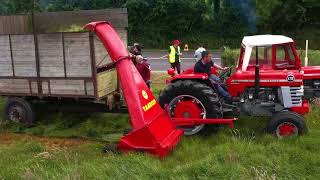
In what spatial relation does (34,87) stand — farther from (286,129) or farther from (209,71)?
(286,129)

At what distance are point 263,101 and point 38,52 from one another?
4.63 metres

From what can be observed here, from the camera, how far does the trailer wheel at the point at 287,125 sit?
318 inches

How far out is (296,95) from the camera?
→ 27.7 ft

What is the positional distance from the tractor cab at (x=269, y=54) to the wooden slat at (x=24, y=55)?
4234mm

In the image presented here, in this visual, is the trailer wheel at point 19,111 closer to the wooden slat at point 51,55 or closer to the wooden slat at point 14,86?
the wooden slat at point 14,86

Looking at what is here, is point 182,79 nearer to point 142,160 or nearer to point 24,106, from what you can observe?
point 142,160

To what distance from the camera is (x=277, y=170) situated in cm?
623

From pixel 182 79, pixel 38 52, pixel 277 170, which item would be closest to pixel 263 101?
pixel 182 79

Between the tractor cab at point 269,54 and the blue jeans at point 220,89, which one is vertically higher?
the tractor cab at point 269,54

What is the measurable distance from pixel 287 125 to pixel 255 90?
0.92 metres

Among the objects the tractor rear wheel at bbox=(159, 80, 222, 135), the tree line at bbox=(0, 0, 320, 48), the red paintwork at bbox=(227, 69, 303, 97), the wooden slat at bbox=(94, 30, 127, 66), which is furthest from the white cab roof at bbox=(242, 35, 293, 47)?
the tree line at bbox=(0, 0, 320, 48)

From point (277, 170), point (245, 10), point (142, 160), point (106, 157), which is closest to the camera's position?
point (277, 170)

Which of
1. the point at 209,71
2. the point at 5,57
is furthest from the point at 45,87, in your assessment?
the point at 209,71

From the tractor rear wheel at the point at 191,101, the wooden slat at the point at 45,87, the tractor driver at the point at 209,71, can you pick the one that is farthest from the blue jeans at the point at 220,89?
the wooden slat at the point at 45,87
